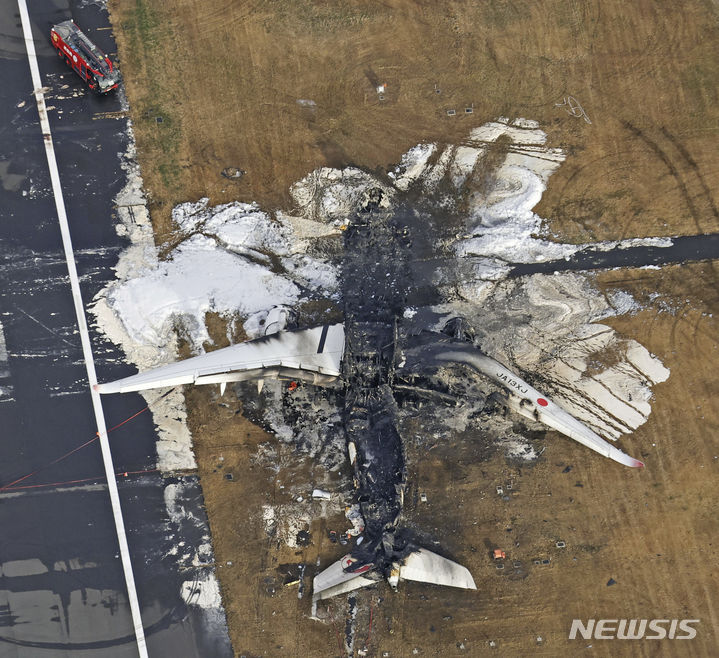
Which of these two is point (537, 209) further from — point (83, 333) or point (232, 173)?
point (83, 333)

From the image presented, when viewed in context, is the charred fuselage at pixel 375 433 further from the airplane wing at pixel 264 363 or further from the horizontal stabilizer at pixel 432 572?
the airplane wing at pixel 264 363

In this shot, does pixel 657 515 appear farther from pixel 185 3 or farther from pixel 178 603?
pixel 185 3

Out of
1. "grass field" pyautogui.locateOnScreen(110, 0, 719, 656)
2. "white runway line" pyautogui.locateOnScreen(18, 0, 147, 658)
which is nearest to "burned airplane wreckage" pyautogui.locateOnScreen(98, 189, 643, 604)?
"grass field" pyautogui.locateOnScreen(110, 0, 719, 656)

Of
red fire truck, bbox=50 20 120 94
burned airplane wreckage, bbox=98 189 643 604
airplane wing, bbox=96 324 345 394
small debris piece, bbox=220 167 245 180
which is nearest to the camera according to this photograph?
airplane wing, bbox=96 324 345 394

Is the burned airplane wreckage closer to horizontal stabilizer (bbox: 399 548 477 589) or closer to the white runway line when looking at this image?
horizontal stabilizer (bbox: 399 548 477 589)

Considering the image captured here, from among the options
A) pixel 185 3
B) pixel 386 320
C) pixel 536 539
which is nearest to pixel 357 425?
pixel 386 320
